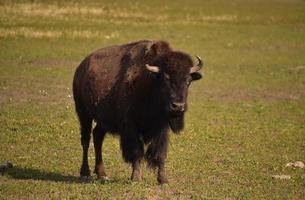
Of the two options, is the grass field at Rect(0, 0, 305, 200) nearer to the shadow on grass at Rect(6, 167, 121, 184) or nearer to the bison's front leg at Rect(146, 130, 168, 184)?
the shadow on grass at Rect(6, 167, 121, 184)

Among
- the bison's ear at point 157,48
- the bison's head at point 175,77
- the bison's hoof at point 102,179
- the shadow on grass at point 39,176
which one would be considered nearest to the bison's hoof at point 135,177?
the shadow on grass at point 39,176

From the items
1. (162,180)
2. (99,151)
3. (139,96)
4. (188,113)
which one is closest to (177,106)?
(139,96)

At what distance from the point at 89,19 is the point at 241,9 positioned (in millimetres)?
22540

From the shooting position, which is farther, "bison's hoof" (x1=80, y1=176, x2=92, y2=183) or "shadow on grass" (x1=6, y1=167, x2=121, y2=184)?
"bison's hoof" (x1=80, y1=176, x2=92, y2=183)

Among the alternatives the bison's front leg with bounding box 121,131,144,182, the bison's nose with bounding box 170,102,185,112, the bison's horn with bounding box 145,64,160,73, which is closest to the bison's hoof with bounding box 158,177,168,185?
the bison's front leg with bounding box 121,131,144,182

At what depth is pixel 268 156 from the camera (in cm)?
1493

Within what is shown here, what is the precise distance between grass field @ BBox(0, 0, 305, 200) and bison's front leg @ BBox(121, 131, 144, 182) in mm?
267

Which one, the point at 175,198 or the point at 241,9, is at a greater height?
the point at 175,198

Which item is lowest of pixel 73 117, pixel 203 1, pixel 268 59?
pixel 203 1

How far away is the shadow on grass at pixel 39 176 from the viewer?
12062mm

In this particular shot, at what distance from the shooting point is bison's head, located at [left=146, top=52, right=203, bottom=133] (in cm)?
1107

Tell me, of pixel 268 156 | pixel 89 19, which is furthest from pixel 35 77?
pixel 89 19

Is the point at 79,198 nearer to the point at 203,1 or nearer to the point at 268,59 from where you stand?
the point at 268,59

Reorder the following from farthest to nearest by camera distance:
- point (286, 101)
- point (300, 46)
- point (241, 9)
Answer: point (241, 9) → point (300, 46) → point (286, 101)
